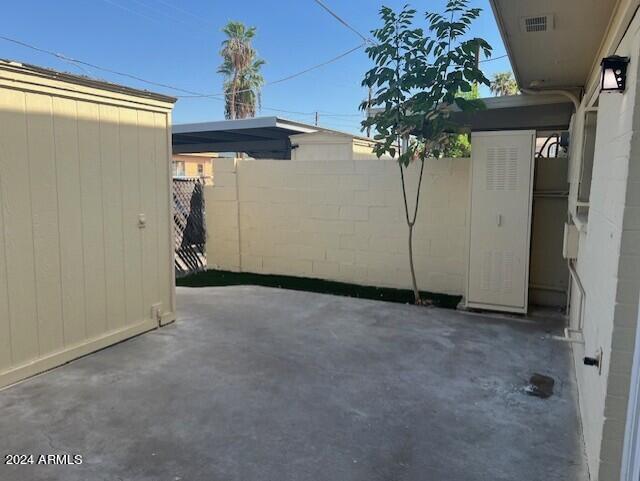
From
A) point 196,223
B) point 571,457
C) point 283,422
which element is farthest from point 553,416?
point 196,223

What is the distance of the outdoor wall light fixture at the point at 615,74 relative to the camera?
76.5 inches

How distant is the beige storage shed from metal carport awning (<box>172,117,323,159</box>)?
5031mm

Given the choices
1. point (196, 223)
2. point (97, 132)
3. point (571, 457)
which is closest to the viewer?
point (571, 457)

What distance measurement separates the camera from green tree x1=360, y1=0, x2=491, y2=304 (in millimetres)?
4704

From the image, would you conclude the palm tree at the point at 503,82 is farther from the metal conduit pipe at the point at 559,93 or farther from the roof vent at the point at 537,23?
the roof vent at the point at 537,23

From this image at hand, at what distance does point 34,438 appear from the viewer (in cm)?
243

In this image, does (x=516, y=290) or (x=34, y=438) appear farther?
(x=516, y=290)

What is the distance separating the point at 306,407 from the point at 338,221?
11.8 ft

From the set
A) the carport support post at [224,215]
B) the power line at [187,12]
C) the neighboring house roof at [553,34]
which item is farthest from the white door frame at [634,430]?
the power line at [187,12]

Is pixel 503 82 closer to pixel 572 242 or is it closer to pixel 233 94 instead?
pixel 233 94

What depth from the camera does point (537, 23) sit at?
2.92m

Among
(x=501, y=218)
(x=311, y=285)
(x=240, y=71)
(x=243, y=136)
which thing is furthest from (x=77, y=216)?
(x=240, y=71)

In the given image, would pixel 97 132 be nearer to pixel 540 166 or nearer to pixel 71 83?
pixel 71 83

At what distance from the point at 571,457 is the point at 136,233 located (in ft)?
11.5
